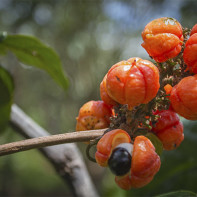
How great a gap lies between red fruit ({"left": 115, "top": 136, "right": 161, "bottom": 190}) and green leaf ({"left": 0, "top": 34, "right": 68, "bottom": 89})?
50.5 inches

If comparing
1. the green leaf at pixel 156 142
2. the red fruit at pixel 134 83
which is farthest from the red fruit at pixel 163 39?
the green leaf at pixel 156 142

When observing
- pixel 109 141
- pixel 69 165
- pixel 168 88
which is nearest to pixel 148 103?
pixel 168 88

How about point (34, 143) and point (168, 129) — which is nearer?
point (34, 143)

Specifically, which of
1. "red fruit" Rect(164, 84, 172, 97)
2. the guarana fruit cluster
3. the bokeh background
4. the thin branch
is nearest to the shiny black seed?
the guarana fruit cluster

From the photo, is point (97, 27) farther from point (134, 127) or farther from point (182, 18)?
point (134, 127)

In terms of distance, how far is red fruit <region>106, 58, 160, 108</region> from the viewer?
114 centimetres

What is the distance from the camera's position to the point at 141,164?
42.6 inches

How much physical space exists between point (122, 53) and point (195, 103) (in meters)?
13.3

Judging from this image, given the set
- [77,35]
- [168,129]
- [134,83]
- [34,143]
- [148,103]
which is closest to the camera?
[34,143]

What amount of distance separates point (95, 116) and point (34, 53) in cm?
107

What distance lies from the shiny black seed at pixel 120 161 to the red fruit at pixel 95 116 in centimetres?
36

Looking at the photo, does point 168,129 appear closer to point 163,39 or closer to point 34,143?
point 163,39

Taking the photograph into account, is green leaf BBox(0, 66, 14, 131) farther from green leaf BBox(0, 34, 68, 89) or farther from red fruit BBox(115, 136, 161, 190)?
red fruit BBox(115, 136, 161, 190)

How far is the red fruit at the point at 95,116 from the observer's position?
4.71 feet
